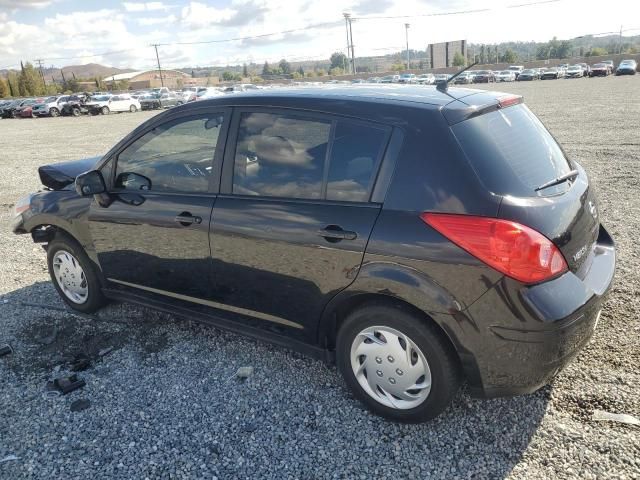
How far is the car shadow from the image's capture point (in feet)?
8.69

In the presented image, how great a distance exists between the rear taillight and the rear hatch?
2.3 inches

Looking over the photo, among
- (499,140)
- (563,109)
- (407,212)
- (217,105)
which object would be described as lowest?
(563,109)

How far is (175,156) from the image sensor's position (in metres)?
3.66

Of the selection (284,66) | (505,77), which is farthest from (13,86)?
(284,66)

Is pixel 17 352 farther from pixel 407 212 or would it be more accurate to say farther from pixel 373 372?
pixel 407 212

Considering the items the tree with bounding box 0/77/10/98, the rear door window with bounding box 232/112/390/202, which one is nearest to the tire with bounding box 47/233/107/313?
the rear door window with bounding box 232/112/390/202

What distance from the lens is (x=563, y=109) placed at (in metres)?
20.6

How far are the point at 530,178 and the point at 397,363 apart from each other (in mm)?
1209

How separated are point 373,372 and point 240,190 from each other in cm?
138

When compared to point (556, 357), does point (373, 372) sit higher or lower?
lower

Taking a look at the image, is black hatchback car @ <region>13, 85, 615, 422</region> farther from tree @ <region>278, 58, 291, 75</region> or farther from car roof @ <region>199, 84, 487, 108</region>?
tree @ <region>278, 58, 291, 75</region>

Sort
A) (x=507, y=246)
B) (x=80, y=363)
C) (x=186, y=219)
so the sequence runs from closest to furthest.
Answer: (x=507, y=246)
(x=186, y=219)
(x=80, y=363)

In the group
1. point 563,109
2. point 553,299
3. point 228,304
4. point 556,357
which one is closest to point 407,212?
point 553,299

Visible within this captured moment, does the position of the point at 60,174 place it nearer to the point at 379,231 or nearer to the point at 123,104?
the point at 379,231
